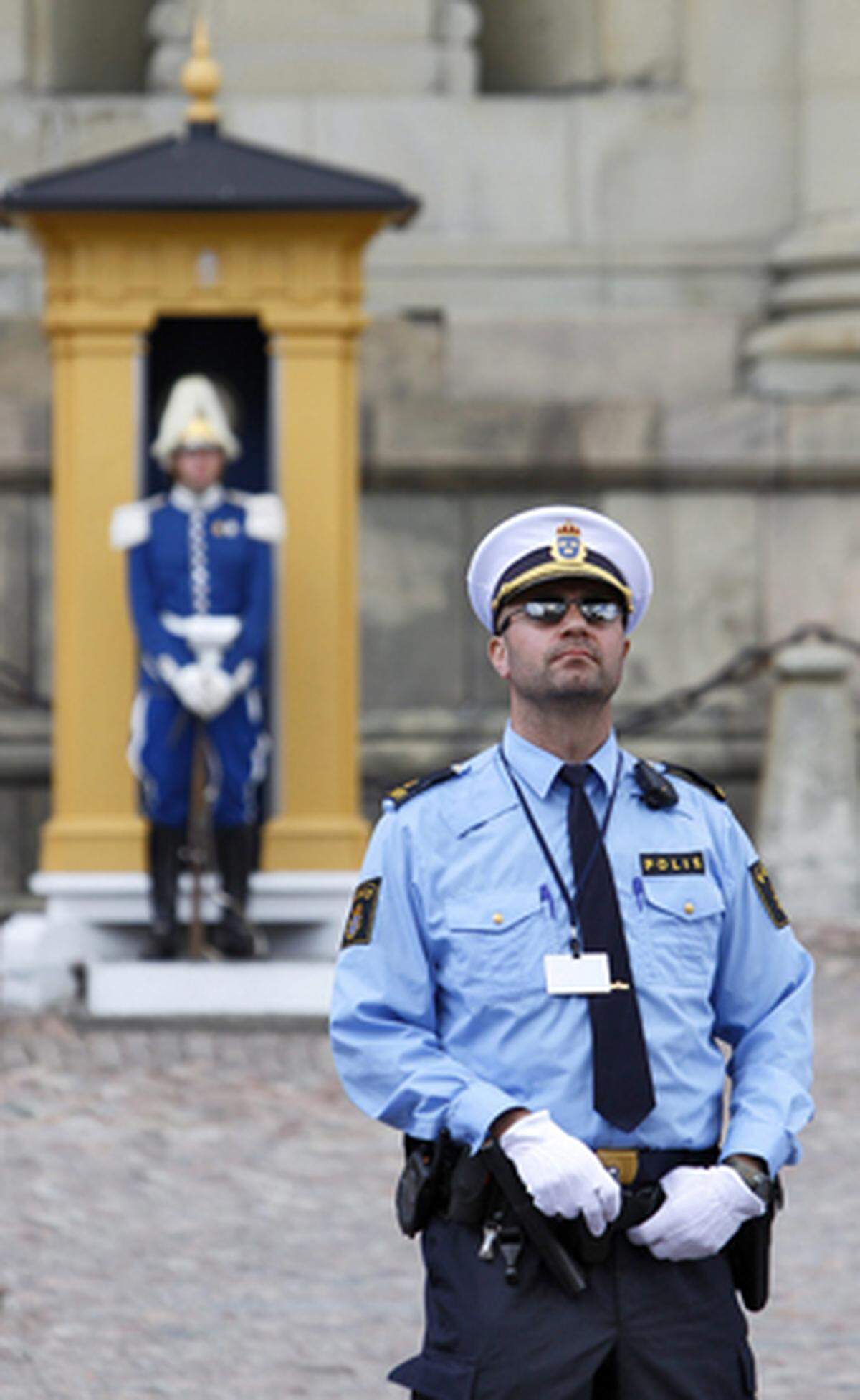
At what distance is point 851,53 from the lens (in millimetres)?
13484

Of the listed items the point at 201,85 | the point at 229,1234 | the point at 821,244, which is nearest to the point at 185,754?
the point at 201,85

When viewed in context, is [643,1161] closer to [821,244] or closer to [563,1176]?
[563,1176]

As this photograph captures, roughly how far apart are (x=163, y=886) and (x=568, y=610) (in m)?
6.75

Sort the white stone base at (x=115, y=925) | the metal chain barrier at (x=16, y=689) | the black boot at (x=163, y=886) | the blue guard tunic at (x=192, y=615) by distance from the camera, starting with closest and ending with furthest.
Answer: the blue guard tunic at (x=192, y=615), the black boot at (x=163, y=886), the white stone base at (x=115, y=925), the metal chain barrier at (x=16, y=689)

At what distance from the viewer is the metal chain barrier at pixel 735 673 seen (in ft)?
42.0

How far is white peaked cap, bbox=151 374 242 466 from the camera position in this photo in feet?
32.7

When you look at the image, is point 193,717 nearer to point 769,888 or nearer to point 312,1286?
point 312,1286

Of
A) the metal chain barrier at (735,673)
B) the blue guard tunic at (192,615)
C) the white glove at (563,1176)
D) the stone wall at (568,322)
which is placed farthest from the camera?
the stone wall at (568,322)

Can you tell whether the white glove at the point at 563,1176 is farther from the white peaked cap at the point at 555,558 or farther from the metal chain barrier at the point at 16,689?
the metal chain barrier at the point at 16,689

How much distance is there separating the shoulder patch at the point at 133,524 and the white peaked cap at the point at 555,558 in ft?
21.0

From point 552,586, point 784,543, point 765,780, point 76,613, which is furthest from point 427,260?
point 552,586

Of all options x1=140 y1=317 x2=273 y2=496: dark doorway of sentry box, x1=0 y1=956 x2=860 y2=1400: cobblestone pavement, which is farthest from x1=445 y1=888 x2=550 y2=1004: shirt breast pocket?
x1=140 y1=317 x2=273 y2=496: dark doorway of sentry box

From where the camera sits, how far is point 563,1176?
3230 millimetres

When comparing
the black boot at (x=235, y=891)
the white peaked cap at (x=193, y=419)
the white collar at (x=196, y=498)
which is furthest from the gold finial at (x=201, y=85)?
the black boot at (x=235, y=891)
